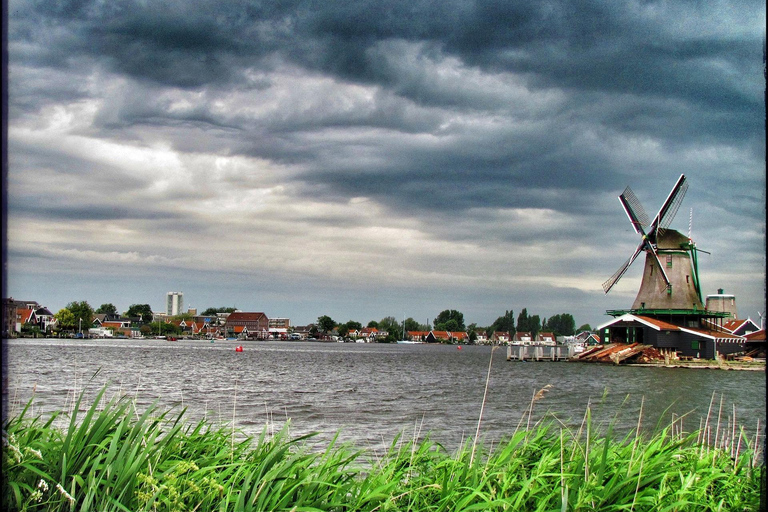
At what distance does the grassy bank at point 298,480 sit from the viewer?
540cm

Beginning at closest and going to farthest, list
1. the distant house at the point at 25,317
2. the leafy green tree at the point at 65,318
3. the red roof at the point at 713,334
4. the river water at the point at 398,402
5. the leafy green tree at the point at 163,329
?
1. the river water at the point at 398,402
2. the red roof at the point at 713,334
3. the distant house at the point at 25,317
4. the leafy green tree at the point at 65,318
5. the leafy green tree at the point at 163,329

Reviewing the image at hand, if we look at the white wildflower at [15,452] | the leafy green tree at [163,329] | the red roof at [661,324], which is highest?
the white wildflower at [15,452]

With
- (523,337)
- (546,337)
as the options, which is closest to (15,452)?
(523,337)

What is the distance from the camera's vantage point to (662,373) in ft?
172

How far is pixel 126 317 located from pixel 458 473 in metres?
206

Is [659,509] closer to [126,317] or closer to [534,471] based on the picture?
[534,471]

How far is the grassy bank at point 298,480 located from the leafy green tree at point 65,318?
146220 mm

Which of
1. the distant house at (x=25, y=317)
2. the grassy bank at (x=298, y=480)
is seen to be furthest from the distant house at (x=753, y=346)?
the distant house at (x=25, y=317)

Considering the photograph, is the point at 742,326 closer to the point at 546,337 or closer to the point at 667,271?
the point at 667,271

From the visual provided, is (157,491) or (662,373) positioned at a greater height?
Answer: (157,491)

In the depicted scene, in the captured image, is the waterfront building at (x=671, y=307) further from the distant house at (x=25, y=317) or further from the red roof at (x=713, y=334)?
the distant house at (x=25, y=317)

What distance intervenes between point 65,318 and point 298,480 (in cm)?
14991

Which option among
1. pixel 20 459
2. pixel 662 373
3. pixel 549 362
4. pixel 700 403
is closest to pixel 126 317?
pixel 549 362

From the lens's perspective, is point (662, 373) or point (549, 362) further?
point (549, 362)
